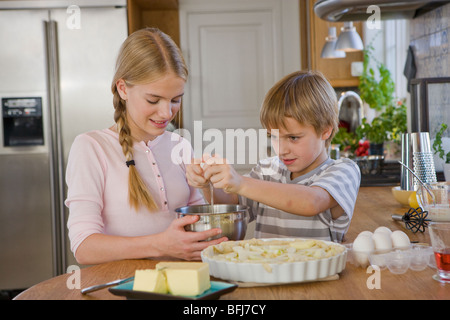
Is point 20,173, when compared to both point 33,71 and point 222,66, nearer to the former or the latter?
point 33,71

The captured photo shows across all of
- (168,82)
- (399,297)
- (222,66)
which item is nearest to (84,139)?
(168,82)

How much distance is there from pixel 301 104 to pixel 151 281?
0.81m

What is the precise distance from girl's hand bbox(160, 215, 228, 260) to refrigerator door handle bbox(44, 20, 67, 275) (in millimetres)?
2359

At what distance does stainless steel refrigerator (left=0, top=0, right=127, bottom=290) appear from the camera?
3.43 m

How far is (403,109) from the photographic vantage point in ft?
12.2

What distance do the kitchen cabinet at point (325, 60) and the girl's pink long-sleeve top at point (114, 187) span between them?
3117mm

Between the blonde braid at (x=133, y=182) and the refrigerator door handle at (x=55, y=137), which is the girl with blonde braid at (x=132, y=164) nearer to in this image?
the blonde braid at (x=133, y=182)

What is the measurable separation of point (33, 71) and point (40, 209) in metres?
0.85

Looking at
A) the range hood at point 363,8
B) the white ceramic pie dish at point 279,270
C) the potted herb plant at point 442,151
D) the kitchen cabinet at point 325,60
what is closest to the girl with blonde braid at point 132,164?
the white ceramic pie dish at point 279,270

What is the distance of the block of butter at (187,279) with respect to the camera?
880 mm

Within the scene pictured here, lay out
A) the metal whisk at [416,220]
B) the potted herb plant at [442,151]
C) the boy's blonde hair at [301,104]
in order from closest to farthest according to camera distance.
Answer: the boy's blonde hair at [301,104]
the metal whisk at [416,220]
the potted herb plant at [442,151]

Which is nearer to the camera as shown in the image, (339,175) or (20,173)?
(339,175)

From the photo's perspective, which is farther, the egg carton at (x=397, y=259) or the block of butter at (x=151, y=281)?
the egg carton at (x=397, y=259)

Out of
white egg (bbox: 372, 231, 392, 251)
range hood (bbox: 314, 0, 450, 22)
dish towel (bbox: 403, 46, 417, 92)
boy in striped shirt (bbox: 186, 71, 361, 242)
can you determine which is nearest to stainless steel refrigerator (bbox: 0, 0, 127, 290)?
range hood (bbox: 314, 0, 450, 22)
